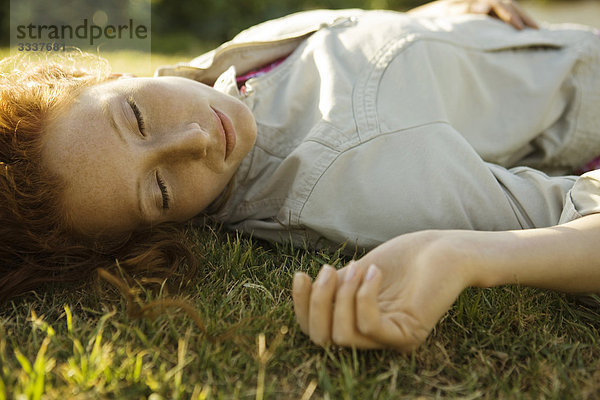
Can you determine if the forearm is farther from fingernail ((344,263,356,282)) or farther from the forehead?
the forehead

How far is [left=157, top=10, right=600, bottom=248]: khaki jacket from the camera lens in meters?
2.01

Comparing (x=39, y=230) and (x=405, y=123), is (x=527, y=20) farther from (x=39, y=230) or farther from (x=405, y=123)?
(x=39, y=230)

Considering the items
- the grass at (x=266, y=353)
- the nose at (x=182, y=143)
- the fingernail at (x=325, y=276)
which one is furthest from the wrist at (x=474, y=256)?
the nose at (x=182, y=143)

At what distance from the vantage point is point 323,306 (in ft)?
4.76

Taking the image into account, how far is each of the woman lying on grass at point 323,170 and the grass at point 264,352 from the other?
10 centimetres

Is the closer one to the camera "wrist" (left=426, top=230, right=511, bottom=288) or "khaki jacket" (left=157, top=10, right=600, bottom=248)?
"wrist" (left=426, top=230, right=511, bottom=288)

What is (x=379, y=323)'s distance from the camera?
1.41 meters

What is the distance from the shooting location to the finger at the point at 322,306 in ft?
4.73

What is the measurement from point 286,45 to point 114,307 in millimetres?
1527

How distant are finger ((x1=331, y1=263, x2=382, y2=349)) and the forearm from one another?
1.11 ft

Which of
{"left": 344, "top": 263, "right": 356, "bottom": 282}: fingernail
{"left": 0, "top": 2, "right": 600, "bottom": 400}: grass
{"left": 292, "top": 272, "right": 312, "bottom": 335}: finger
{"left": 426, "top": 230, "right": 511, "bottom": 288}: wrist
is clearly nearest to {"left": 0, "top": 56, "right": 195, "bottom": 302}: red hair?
{"left": 0, "top": 2, "right": 600, "bottom": 400}: grass

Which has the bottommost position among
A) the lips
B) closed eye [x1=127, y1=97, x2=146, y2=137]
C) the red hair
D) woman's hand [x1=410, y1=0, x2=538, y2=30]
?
the red hair

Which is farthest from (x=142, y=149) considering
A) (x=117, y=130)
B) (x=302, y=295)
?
(x=302, y=295)

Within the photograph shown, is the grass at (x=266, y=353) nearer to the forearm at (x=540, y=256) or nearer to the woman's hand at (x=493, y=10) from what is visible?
the forearm at (x=540, y=256)
